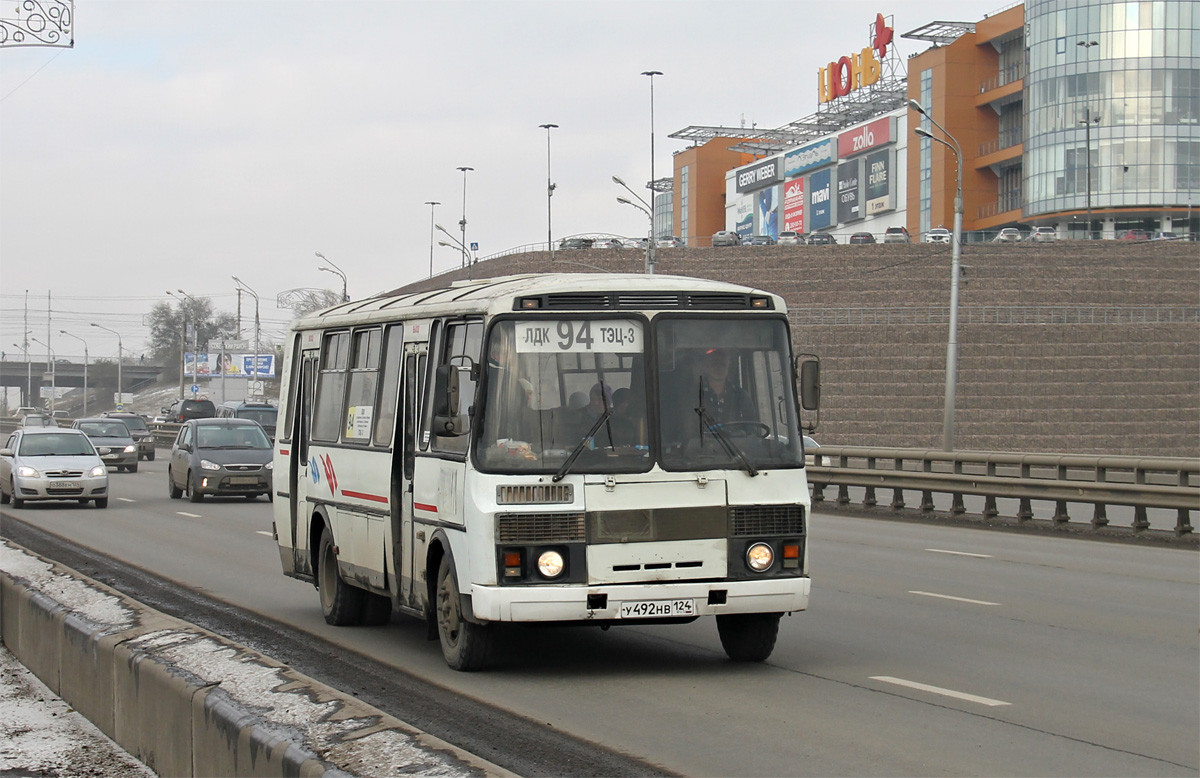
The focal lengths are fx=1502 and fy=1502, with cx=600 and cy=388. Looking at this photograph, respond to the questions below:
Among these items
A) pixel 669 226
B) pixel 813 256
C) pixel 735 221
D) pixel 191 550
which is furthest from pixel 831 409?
pixel 669 226

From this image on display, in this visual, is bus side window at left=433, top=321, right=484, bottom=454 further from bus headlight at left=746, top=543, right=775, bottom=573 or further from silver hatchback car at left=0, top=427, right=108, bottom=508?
silver hatchback car at left=0, top=427, right=108, bottom=508

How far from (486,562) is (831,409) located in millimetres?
60041

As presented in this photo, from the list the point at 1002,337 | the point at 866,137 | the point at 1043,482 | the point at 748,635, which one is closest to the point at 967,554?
the point at 1043,482

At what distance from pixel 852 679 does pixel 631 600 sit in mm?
1502

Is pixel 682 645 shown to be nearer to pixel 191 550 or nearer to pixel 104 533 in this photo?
pixel 191 550

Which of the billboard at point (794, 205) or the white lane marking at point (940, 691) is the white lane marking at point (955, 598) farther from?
the billboard at point (794, 205)

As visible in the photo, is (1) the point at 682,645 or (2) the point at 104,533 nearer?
(1) the point at 682,645

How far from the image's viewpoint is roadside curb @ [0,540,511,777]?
5.20 meters

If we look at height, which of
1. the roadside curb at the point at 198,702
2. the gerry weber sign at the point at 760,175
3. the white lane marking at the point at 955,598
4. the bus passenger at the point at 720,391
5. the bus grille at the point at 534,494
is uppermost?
the gerry weber sign at the point at 760,175

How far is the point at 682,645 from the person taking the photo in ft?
35.4

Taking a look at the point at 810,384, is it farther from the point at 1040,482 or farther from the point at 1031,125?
the point at 1031,125

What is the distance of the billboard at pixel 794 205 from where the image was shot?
120250 millimetres

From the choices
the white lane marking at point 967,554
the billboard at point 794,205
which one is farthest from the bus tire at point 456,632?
the billboard at point 794,205

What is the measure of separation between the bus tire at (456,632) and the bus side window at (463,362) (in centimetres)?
75
